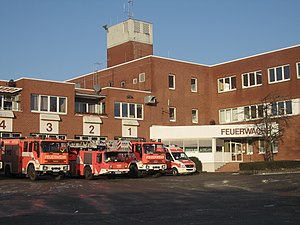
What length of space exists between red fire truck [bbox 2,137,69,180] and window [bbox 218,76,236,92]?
23.8m

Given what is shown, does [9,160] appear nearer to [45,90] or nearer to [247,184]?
[45,90]

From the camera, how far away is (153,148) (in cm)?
3322

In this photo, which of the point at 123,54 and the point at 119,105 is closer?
the point at 119,105

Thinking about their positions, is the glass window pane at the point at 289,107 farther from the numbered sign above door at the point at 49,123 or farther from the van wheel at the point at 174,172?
the numbered sign above door at the point at 49,123

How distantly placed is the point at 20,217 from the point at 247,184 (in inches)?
600

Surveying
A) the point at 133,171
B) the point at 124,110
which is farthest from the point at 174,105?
the point at 133,171

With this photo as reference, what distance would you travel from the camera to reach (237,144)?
145 ft

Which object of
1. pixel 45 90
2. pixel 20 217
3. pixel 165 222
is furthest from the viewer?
pixel 45 90

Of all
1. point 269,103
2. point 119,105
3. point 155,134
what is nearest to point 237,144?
point 269,103

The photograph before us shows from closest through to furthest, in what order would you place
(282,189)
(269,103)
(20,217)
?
(20,217), (282,189), (269,103)

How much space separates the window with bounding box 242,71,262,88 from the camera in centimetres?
4625

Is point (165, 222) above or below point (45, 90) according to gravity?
below

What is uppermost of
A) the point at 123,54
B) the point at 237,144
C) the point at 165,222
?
the point at 123,54

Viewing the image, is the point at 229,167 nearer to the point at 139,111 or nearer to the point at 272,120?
the point at 272,120
